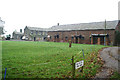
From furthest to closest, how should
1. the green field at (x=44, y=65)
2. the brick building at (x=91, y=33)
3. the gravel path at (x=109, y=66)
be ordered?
the brick building at (x=91, y=33)
the gravel path at (x=109, y=66)
the green field at (x=44, y=65)

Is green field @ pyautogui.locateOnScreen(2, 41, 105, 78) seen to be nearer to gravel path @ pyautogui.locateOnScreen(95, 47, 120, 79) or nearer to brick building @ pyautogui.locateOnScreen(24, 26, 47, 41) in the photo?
gravel path @ pyautogui.locateOnScreen(95, 47, 120, 79)

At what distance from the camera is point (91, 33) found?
41.5 meters

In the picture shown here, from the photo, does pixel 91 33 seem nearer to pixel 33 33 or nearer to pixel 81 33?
A: pixel 81 33

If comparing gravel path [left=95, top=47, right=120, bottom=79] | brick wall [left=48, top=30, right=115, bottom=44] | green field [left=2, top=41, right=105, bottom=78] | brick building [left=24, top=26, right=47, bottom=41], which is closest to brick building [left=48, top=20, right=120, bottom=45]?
brick wall [left=48, top=30, right=115, bottom=44]

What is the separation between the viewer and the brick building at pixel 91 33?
3734 cm

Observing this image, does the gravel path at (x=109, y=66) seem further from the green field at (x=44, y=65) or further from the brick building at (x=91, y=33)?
the brick building at (x=91, y=33)

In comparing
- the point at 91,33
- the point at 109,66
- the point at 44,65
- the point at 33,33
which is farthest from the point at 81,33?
the point at 33,33

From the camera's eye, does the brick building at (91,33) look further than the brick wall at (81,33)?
Yes

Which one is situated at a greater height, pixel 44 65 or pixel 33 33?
pixel 33 33

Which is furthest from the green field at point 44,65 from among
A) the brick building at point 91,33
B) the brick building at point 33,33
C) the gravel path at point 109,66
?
the brick building at point 33,33

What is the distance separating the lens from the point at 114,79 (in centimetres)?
672

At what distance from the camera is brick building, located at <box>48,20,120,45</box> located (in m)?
37.3

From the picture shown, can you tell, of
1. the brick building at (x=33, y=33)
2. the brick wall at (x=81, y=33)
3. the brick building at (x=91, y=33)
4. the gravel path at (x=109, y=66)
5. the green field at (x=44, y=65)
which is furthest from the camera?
the brick building at (x=33, y=33)

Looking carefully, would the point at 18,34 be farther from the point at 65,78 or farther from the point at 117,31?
the point at 65,78
